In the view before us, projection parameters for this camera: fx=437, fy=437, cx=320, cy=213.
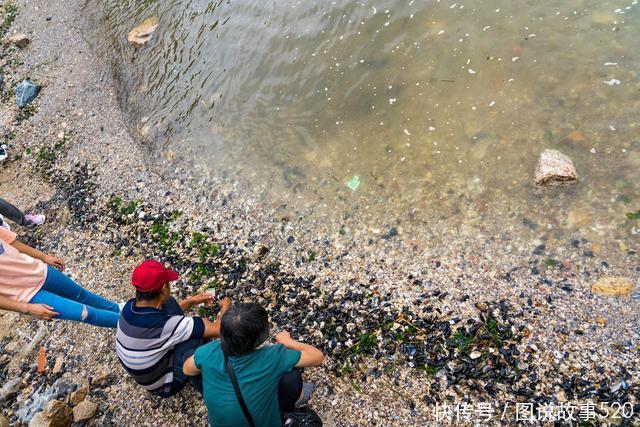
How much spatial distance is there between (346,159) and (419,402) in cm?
392

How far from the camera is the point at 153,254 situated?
6594 millimetres

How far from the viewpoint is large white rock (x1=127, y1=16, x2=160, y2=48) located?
33.5ft

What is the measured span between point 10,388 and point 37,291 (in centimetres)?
180

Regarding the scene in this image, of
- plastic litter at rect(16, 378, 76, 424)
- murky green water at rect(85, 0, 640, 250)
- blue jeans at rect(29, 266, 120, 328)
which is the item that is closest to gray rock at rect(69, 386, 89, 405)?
plastic litter at rect(16, 378, 76, 424)

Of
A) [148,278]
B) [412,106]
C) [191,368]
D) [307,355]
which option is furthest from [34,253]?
[412,106]

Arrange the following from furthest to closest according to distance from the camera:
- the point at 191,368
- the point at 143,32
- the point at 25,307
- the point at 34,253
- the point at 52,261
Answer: the point at 143,32, the point at 52,261, the point at 34,253, the point at 25,307, the point at 191,368

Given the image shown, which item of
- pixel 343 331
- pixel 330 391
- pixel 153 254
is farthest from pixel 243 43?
pixel 330 391

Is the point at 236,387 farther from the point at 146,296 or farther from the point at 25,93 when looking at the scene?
the point at 25,93

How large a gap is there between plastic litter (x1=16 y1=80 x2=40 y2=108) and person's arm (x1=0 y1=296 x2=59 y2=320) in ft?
24.5

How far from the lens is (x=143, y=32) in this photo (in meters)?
10.4

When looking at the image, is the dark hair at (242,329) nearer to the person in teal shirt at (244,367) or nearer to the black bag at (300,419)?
the person in teal shirt at (244,367)

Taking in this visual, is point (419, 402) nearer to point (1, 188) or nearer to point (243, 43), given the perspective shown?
point (243, 43)

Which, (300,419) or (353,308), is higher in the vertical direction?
(300,419)

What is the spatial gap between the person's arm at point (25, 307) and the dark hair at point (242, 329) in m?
2.26
